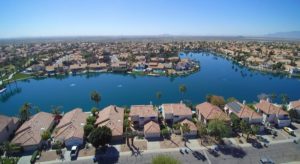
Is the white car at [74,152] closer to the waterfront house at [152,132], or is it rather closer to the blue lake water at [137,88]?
the waterfront house at [152,132]

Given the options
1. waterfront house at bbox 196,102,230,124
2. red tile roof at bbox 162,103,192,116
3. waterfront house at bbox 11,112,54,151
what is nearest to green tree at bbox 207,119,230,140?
waterfront house at bbox 196,102,230,124

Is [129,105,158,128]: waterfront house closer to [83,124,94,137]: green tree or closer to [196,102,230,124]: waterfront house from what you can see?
[83,124,94,137]: green tree

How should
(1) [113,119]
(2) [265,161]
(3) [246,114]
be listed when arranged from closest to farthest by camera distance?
1. (2) [265,161]
2. (1) [113,119]
3. (3) [246,114]

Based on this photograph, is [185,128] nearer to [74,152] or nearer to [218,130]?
[218,130]

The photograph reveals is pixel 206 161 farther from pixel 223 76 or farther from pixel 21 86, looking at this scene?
pixel 21 86

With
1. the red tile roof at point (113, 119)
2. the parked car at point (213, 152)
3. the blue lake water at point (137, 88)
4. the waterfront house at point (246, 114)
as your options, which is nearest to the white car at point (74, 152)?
the red tile roof at point (113, 119)


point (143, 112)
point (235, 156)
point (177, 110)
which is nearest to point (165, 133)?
point (143, 112)
